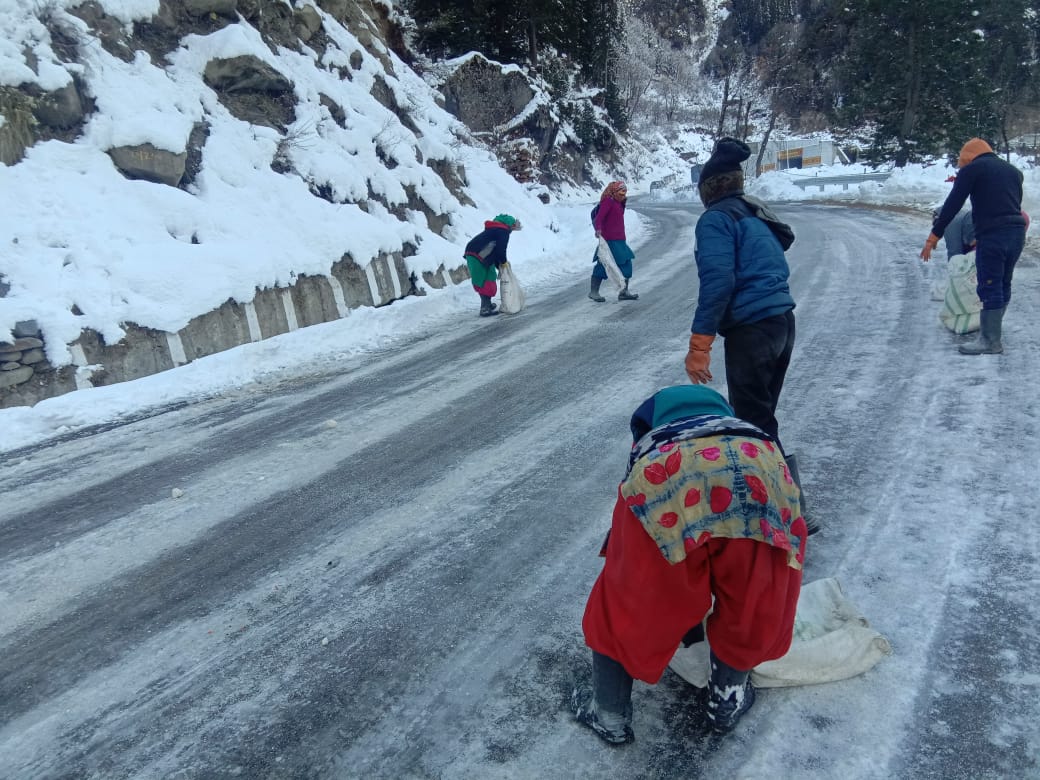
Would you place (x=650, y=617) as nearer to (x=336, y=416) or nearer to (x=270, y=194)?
(x=336, y=416)

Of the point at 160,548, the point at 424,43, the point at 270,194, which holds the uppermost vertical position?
the point at 424,43

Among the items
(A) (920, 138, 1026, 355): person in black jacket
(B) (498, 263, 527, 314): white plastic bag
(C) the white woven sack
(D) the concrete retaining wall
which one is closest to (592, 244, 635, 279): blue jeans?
(B) (498, 263, 527, 314): white plastic bag

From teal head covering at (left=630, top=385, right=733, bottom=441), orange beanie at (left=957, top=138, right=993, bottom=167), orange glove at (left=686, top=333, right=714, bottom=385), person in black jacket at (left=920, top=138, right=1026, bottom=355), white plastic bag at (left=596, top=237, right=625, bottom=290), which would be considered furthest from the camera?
white plastic bag at (left=596, top=237, right=625, bottom=290)

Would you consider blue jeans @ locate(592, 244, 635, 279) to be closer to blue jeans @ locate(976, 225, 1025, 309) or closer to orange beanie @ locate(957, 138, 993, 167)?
orange beanie @ locate(957, 138, 993, 167)

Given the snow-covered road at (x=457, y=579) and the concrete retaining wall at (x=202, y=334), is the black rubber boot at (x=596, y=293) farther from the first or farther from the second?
the snow-covered road at (x=457, y=579)

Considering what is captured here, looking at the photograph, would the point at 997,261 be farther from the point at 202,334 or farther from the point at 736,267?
the point at 202,334

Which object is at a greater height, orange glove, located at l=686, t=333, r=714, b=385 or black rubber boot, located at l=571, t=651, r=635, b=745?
orange glove, located at l=686, t=333, r=714, b=385

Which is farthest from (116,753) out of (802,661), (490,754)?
(802,661)

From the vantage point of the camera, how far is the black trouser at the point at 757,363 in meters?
3.60

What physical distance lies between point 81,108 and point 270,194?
2.58m

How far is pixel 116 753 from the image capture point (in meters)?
2.45

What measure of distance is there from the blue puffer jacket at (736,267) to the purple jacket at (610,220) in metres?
6.57

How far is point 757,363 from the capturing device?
359 cm

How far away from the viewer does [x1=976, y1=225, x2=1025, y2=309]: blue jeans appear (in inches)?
230
